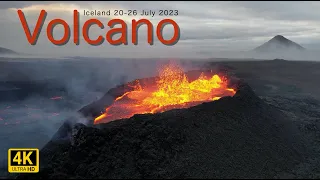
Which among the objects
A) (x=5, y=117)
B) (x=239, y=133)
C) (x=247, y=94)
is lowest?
(x=5, y=117)

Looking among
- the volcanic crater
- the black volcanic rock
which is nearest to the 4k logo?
the black volcanic rock

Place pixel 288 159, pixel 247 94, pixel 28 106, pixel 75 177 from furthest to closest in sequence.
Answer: pixel 28 106 < pixel 247 94 < pixel 288 159 < pixel 75 177

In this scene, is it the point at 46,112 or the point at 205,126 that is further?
the point at 46,112

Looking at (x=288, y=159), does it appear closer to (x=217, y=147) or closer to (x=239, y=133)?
(x=239, y=133)

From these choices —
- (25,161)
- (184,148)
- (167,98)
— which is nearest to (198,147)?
(184,148)

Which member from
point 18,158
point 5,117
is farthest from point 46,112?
point 18,158

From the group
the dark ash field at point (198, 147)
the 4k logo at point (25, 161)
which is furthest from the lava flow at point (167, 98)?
the 4k logo at point (25, 161)

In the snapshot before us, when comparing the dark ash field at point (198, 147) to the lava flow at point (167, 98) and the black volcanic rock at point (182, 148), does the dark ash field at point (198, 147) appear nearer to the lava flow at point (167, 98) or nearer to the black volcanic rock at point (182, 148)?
the black volcanic rock at point (182, 148)

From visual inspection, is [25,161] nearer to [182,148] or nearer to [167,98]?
[182,148]
